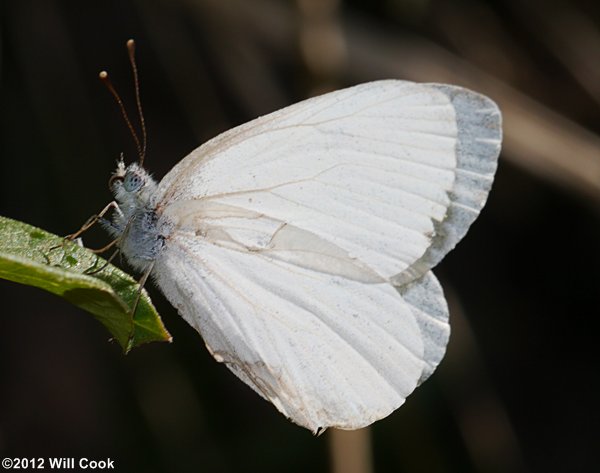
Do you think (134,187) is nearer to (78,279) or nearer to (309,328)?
(309,328)

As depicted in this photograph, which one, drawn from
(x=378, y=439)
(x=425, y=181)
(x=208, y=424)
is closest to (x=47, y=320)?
(x=208, y=424)

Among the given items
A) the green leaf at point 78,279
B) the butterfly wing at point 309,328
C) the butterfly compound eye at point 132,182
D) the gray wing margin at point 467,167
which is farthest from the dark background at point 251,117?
the green leaf at point 78,279

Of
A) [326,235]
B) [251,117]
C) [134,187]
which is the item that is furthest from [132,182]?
[251,117]

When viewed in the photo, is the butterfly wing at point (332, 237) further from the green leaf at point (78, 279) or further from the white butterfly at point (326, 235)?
the green leaf at point (78, 279)

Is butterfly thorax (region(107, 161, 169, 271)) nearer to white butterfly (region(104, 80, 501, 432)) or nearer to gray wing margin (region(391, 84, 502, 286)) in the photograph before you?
white butterfly (region(104, 80, 501, 432))

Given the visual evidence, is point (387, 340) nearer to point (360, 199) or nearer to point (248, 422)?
point (360, 199)
